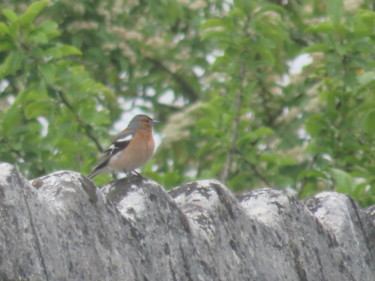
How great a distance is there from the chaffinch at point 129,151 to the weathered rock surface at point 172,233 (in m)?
3.18

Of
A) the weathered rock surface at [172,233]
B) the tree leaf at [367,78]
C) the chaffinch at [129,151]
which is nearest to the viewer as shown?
the weathered rock surface at [172,233]

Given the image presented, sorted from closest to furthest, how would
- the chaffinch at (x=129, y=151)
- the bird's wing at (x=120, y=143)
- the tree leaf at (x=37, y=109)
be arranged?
the chaffinch at (x=129, y=151) < the bird's wing at (x=120, y=143) < the tree leaf at (x=37, y=109)

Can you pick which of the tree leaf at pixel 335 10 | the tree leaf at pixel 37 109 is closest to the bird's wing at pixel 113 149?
the tree leaf at pixel 37 109

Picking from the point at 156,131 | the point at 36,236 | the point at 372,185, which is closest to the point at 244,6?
the point at 372,185

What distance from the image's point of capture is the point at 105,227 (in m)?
3.41

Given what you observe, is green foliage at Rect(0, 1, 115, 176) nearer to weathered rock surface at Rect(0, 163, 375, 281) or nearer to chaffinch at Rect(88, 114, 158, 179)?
chaffinch at Rect(88, 114, 158, 179)

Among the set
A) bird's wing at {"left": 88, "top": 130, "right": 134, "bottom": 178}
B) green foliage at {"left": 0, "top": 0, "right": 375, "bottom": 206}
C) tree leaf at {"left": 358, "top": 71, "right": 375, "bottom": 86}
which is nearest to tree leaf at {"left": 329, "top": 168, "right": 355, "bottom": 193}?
green foliage at {"left": 0, "top": 0, "right": 375, "bottom": 206}

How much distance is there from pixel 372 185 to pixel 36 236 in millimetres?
5458

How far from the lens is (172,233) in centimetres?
369

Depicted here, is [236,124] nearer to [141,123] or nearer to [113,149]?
[141,123]

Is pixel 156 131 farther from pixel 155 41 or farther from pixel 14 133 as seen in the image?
pixel 14 133

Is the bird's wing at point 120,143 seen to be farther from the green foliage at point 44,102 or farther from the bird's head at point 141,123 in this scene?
the green foliage at point 44,102

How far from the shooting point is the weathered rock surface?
10.2 ft

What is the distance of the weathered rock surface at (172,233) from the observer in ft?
10.2
